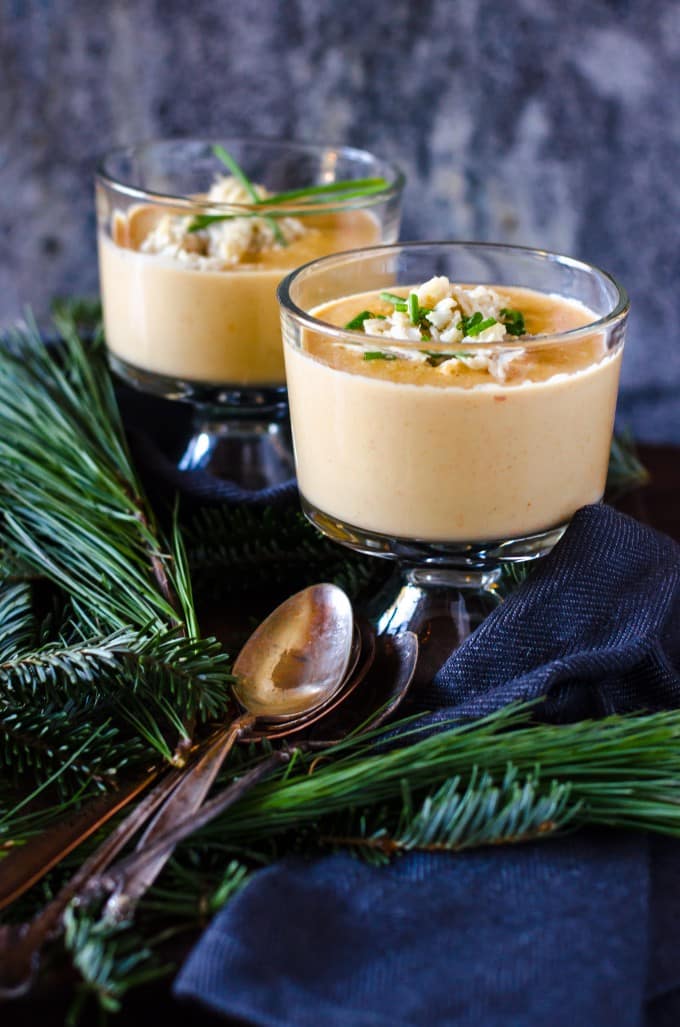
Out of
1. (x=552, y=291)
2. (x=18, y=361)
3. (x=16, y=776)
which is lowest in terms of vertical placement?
(x=16, y=776)

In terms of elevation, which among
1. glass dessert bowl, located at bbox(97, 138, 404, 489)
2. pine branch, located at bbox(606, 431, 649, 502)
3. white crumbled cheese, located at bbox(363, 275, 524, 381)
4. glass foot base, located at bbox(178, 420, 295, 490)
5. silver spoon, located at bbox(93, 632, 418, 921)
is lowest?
pine branch, located at bbox(606, 431, 649, 502)

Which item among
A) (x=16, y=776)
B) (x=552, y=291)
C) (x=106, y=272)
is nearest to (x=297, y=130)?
(x=106, y=272)

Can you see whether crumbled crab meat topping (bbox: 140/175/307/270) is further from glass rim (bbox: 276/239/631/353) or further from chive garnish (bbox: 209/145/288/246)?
glass rim (bbox: 276/239/631/353)

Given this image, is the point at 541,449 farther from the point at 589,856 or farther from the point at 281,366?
the point at 281,366

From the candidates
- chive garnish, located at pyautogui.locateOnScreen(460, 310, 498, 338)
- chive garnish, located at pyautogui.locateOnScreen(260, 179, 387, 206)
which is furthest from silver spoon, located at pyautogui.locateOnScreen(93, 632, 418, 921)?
chive garnish, located at pyautogui.locateOnScreen(260, 179, 387, 206)

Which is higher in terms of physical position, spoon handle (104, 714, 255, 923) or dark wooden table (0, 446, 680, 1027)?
spoon handle (104, 714, 255, 923)

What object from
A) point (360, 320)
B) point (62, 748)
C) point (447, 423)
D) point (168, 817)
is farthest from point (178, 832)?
point (360, 320)

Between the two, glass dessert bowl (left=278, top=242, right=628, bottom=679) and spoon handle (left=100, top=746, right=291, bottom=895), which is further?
glass dessert bowl (left=278, top=242, right=628, bottom=679)
